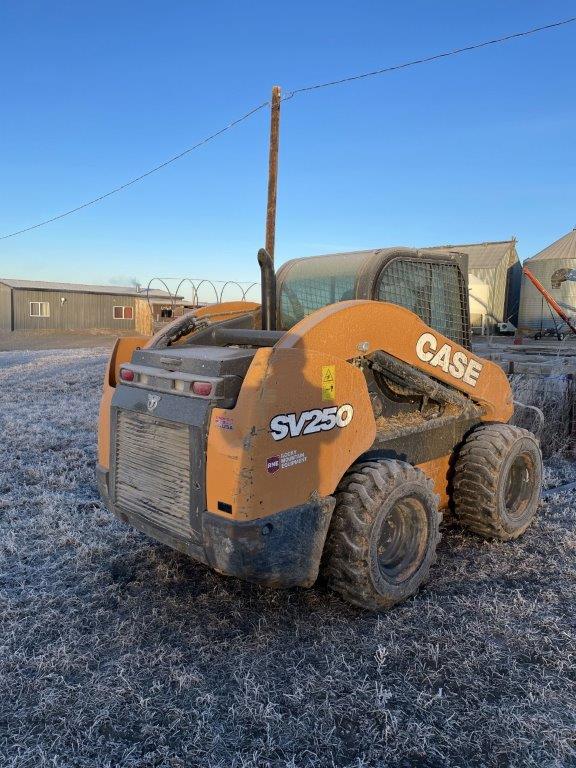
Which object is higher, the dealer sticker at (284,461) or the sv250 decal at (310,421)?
the sv250 decal at (310,421)

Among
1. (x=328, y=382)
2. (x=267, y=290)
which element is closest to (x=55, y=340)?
(x=267, y=290)

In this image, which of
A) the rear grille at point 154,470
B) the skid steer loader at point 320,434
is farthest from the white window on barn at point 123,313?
the rear grille at point 154,470

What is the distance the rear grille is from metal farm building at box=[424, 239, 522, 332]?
2810 cm

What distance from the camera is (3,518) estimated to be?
4883mm

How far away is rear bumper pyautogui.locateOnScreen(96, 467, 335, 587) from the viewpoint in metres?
2.87

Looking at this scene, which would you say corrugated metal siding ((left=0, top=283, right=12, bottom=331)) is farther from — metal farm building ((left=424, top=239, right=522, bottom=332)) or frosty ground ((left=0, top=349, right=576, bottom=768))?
frosty ground ((left=0, top=349, right=576, bottom=768))

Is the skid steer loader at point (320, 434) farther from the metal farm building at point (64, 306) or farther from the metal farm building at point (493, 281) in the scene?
the metal farm building at point (64, 306)

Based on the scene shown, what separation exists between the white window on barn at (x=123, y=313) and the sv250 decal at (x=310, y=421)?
1555 inches

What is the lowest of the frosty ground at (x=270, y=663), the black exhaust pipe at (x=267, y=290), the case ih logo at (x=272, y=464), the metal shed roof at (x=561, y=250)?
the frosty ground at (x=270, y=663)

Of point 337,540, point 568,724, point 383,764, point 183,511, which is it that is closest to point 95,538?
point 183,511

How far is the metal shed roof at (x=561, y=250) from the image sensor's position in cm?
3071

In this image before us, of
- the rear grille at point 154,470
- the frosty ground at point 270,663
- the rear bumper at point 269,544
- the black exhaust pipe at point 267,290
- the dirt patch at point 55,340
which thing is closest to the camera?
the frosty ground at point 270,663

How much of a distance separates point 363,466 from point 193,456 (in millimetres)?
1006

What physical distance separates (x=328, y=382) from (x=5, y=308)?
1512 inches
